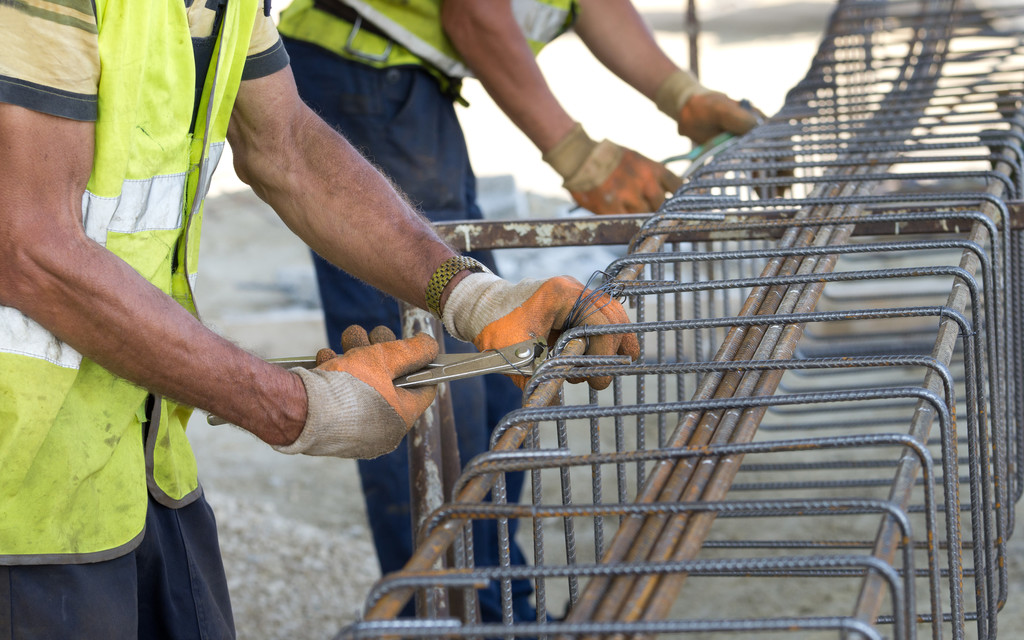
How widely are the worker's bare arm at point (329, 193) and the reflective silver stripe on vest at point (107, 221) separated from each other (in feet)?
1.05

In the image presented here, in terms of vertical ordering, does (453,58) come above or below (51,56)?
above

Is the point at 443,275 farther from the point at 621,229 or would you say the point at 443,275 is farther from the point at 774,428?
the point at 774,428

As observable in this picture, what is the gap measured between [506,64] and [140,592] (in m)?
1.69

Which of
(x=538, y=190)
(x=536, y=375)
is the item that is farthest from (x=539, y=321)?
(x=538, y=190)

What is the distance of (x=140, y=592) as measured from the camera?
175cm

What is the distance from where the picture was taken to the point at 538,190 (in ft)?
26.6

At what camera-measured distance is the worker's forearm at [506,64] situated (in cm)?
284

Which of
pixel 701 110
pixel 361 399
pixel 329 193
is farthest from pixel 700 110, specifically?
pixel 361 399

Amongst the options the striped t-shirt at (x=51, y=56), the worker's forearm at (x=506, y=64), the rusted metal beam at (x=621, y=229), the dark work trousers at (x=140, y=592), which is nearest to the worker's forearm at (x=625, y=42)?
the worker's forearm at (x=506, y=64)

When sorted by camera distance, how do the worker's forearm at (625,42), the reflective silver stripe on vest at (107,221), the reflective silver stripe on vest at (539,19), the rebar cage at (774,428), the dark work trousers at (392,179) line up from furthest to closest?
the worker's forearm at (625,42), the reflective silver stripe on vest at (539,19), the dark work trousers at (392,179), the reflective silver stripe on vest at (107,221), the rebar cage at (774,428)

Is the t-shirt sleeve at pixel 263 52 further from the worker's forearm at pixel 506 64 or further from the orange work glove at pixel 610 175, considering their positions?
the orange work glove at pixel 610 175

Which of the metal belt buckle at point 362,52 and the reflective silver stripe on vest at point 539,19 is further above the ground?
the reflective silver stripe on vest at point 539,19

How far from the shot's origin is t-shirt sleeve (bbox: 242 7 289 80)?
6.18ft

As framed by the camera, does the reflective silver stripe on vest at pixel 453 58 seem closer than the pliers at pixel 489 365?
No
